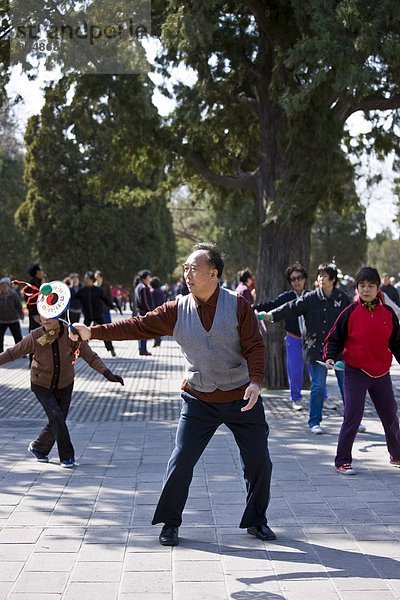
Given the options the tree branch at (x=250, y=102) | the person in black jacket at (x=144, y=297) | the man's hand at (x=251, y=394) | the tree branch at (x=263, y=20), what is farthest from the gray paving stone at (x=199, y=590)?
the person in black jacket at (x=144, y=297)

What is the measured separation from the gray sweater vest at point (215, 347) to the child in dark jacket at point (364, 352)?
2.14 metres

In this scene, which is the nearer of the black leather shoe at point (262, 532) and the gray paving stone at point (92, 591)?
the gray paving stone at point (92, 591)

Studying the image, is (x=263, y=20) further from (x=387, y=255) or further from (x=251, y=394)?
(x=387, y=255)

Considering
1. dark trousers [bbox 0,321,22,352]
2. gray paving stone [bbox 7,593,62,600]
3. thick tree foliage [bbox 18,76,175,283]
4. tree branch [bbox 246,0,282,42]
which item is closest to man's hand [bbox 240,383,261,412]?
gray paving stone [bbox 7,593,62,600]

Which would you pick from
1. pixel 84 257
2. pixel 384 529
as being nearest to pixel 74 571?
pixel 384 529

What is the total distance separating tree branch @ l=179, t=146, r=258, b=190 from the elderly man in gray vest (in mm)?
9128

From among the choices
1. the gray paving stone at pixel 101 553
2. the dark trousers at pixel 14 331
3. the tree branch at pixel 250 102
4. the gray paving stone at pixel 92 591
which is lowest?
the gray paving stone at pixel 92 591

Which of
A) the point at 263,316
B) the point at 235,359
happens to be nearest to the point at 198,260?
the point at 235,359

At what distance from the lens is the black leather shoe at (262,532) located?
5742 millimetres

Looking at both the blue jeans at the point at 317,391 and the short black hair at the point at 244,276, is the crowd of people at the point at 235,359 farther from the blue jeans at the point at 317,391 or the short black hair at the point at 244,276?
the short black hair at the point at 244,276

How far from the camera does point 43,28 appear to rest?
1302 centimetres

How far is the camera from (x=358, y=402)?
25.0 feet

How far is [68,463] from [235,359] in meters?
3.02

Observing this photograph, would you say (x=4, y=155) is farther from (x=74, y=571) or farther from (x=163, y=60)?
(x=74, y=571)
